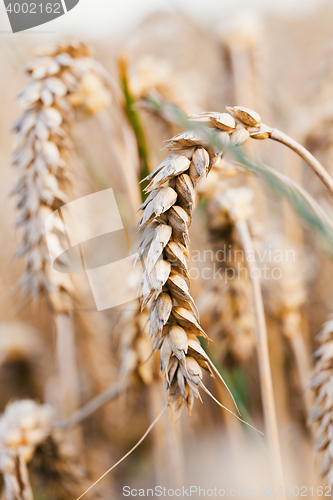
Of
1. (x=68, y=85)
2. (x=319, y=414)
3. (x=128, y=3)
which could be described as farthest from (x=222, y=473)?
(x=128, y=3)

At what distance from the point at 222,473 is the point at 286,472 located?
10cm

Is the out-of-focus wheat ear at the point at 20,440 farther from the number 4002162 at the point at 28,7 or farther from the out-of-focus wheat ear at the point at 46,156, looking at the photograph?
the number 4002162 at the point at 28,7

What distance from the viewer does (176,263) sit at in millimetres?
223

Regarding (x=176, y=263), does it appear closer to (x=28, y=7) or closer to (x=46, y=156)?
(x=46, y=156)

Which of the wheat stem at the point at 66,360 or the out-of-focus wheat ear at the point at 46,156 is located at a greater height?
the out-of-focus wheat ear at the point at 46,156

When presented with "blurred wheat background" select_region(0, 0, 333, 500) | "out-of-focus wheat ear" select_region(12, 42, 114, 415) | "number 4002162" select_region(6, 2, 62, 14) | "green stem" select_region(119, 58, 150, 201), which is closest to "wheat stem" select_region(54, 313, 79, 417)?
"blurred wheat background" select_region(0, 0, 333, 500)

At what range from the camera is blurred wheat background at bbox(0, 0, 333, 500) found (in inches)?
9.6

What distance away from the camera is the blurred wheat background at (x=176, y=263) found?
0.24 metres

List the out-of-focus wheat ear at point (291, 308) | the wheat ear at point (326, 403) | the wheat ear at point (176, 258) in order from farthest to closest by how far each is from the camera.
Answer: the out-of-focus wheat ear at point (291, 308)
the wheat ear at point (326, 403)
the wheat ear at point (176, 258)

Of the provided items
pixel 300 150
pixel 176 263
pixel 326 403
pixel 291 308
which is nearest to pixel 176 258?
pixel 176 263

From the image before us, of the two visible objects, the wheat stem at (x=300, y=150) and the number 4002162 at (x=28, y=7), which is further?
the number 4002162 at (x=28, y=7)

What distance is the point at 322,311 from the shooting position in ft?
2.01

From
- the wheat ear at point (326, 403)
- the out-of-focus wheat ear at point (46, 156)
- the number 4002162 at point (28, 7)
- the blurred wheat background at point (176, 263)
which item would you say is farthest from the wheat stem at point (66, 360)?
the number 4002162 at point (28, 7)

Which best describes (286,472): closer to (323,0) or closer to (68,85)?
(68,85)
